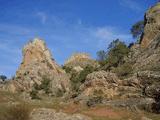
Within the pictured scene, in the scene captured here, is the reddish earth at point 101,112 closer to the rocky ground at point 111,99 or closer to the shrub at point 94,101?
the rocky ground at point 111,99

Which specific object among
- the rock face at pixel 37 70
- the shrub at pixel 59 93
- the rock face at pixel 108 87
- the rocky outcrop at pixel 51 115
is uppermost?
the rock face at pixel 37 70

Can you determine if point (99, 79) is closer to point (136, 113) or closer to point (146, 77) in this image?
point (146, 77)

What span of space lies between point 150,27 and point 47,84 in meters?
57.2

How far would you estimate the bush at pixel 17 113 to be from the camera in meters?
46.4

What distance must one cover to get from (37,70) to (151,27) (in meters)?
66.7

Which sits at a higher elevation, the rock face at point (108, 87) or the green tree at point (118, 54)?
the green tree at point (118, 54)

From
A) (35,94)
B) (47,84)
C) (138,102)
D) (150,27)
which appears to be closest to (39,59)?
(47,84)

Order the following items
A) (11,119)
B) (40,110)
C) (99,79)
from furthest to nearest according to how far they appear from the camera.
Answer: (99,79) → (40,110) → (11,119)

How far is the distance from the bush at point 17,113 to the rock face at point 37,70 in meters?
110

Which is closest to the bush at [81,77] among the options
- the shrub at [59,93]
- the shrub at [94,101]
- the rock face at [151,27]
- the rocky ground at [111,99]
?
the shrub at [59,93]

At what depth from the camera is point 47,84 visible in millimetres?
158625

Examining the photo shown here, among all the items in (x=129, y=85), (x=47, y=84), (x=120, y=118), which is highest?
(x=47, y=84)

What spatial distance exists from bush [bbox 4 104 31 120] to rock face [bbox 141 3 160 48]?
74.8 meters

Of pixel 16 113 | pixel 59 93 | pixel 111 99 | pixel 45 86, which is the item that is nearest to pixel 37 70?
pixel 45 86
